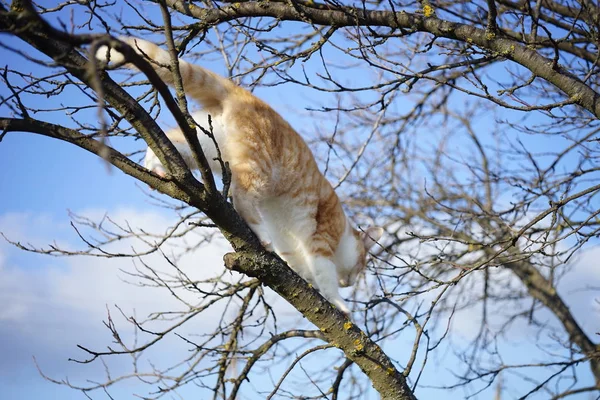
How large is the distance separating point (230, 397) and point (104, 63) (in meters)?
3.07

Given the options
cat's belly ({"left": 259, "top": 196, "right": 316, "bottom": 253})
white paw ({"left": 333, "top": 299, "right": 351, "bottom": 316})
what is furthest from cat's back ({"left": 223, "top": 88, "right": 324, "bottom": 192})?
white paw ({"left": 333, "top": 299, "right": 351, "bottom": 316})

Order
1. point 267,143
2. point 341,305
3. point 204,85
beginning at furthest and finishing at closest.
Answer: point 341,305 → point 267,143 → point 204,85

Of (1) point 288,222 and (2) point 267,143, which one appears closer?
(2) point 267,143

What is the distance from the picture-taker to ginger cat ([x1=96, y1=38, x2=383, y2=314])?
163 inches

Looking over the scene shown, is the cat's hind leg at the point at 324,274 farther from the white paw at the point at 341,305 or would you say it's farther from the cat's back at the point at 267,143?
the cat's back at the point at 267,143

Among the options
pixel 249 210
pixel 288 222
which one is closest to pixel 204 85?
pixel 249 210

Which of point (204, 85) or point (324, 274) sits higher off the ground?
point (204, 85)

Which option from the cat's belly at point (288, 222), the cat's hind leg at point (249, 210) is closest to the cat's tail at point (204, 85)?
the cat's hind leg at point (249, 210)

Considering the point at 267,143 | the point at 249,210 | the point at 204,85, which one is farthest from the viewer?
the point at 267,143

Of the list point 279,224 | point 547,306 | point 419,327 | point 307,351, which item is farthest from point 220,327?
point 547,306

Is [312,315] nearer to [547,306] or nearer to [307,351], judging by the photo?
[307,351]

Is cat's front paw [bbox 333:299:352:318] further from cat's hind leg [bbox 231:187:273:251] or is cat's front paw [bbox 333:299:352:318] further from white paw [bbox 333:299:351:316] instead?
cat's hind leg [bbox 231:187:273:251]

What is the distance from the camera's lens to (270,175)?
4.34 m

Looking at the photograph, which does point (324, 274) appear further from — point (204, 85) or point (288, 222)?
point (204, 85)
